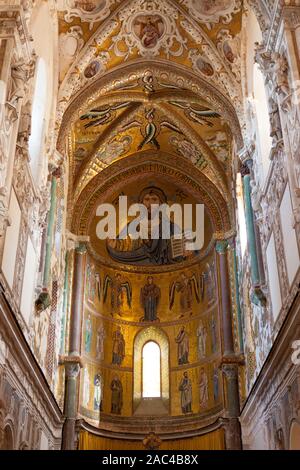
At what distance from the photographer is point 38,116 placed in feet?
51.0

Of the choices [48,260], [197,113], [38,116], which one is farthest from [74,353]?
[197,113]

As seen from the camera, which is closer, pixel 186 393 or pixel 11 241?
pixel 11 241

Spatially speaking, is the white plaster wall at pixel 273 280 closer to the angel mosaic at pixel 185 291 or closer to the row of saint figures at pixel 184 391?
the row of saint figures at pixel 184 391

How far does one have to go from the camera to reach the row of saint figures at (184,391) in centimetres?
2085

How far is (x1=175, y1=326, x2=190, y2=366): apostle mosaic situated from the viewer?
22.7m

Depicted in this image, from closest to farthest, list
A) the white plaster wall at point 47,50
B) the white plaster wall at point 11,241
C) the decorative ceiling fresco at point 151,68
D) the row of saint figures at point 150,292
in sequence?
the white plaster wall at point 11,241
the white plaster wall at point 47,50
the decorative ceiling fresco at point 151,68
the row of saint figures at point 150,292

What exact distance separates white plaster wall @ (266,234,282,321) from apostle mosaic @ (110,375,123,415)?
10.2 m

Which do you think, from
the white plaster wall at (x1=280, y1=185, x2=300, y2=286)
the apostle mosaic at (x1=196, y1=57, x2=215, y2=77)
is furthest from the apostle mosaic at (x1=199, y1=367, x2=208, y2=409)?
the white plaster wall at (x1=280, y1=185, x2=300, y2=286)

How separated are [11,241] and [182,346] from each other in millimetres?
12304

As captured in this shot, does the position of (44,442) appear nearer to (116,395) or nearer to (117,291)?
(116,395)

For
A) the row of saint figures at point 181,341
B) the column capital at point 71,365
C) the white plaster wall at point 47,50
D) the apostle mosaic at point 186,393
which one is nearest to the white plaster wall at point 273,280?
the white plaster wall at point 47,50

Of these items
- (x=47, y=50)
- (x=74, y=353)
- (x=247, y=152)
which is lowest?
(x=74, y=353)

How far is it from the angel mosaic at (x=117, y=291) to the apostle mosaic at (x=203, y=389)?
419 centimetres

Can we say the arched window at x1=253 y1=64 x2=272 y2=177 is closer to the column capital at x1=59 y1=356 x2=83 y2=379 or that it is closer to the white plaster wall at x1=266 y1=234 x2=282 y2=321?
the white plaster wall at x1=266 y1=234 x2=282 y2=321
